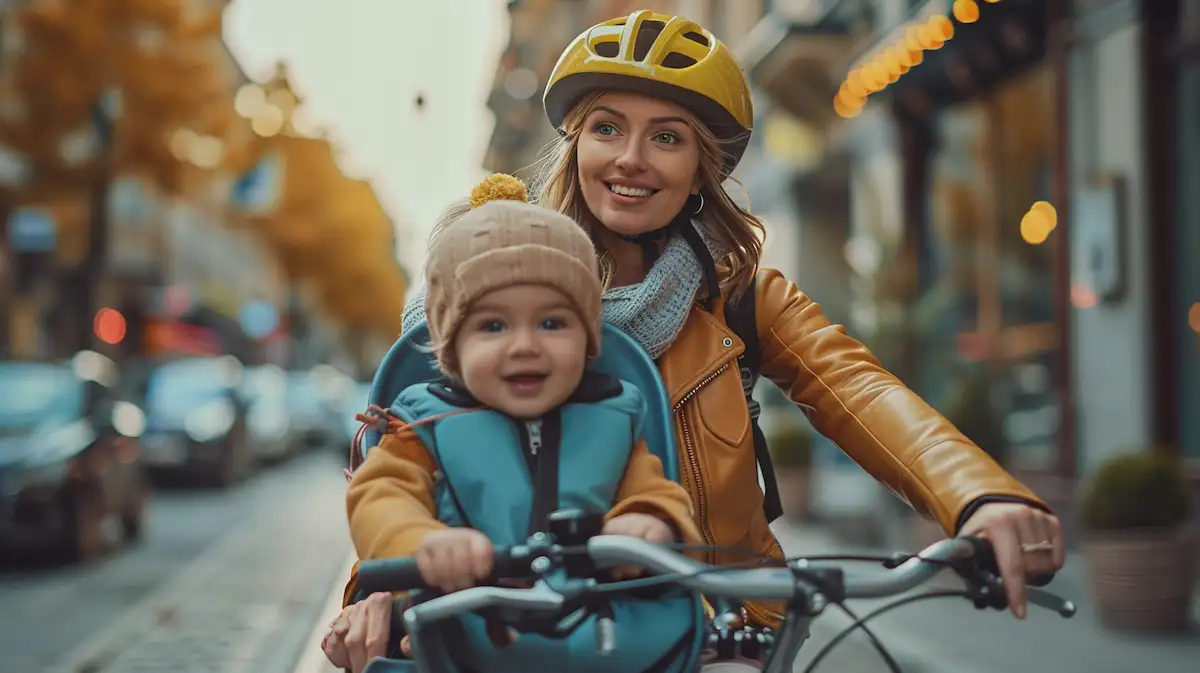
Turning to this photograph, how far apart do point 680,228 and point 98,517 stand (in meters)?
11.3

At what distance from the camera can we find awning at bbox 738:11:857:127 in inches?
717

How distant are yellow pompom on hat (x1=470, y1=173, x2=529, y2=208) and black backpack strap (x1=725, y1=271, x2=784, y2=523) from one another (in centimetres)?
61

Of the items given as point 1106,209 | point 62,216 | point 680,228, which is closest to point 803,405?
point 680,228

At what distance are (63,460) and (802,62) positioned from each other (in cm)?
1034

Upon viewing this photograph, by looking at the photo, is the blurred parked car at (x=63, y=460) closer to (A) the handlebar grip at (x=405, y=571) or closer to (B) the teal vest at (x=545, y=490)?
(B) the teal vest at (x=545, y=490)

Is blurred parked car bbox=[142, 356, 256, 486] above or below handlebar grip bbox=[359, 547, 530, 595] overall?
below

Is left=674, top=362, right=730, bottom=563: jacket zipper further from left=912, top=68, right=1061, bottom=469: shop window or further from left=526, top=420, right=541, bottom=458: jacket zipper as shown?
left=912, top=68, right=1061, bottom=469: shop window

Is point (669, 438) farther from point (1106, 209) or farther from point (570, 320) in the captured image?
point (1106, 209)

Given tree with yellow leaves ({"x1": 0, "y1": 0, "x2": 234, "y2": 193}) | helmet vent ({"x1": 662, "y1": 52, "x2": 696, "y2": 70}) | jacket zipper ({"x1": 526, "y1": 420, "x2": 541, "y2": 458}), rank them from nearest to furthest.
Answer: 1. jacket zipper ({"x1": 526, "y1": 420, "x2": 541, "y2": 458})
2. helmet vent ({"x1": 662, "y1": 52, "x2": 696, "y2": 70})
3. tree with yellow leaves ({"x1": 0, "y1": 0, "x2": 234, "y2": 193})

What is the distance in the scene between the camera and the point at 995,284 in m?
14.6

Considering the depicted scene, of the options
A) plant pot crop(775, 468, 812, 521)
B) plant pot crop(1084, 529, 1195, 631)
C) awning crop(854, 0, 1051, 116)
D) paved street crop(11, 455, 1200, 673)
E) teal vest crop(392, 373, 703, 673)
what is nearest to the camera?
teal vest crop(392, 373, 703, 673)

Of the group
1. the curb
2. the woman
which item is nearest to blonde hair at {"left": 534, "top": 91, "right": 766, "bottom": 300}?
the woman

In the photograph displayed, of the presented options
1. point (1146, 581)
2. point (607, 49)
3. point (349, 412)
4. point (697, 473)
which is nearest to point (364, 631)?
point (697, 473)

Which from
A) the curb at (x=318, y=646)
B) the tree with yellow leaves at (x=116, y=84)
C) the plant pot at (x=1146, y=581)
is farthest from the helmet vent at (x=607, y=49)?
the tree with yellow leaves at (x=116, y=84)
